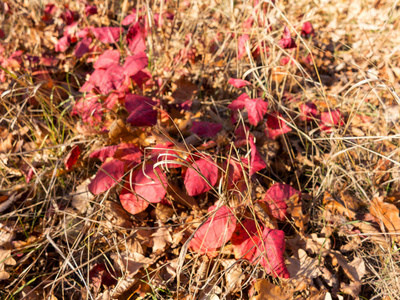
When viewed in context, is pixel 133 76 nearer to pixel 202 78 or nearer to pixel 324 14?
pixel 202 78

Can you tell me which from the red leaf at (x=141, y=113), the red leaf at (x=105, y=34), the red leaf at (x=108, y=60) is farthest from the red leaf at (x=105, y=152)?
the red leaf at (x=105, y=34)

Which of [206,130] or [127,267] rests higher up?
[206,130]

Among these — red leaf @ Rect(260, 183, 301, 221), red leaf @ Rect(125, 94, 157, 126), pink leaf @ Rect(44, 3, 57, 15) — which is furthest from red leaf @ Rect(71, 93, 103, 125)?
pink leaf @ Rect(44, 3, 57, 15)

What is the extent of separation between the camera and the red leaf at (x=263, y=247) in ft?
3.26

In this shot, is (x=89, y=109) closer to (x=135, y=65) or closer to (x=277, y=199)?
(x=135, y=65)

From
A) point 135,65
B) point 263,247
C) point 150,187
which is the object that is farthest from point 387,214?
point 135,65

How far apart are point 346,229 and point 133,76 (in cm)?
111

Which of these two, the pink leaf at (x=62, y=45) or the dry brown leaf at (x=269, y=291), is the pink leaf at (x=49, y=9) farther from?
the dry brown leaf at (x=269, y=291)

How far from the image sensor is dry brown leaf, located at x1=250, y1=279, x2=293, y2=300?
97cm

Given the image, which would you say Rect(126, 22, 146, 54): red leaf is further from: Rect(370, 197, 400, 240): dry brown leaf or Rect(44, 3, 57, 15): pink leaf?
Rect(370, 197, 400, 240): dry brown leaf

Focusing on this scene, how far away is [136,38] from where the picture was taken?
1.45 m

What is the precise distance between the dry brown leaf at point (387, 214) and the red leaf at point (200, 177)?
0.67 meters

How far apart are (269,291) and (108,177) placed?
2.19 ft

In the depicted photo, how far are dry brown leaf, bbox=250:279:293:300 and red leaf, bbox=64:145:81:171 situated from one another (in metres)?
0.87
